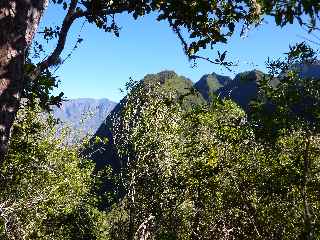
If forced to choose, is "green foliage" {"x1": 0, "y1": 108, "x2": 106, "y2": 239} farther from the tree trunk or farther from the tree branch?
the tree trunk

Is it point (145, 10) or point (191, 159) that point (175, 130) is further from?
point (145, 10)

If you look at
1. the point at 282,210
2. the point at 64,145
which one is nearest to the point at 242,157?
the point at 282,210

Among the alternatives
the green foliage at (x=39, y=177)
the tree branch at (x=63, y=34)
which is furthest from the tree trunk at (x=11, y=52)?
the green foliage at (x=39, y=177)

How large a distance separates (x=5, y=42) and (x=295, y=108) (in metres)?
5.19

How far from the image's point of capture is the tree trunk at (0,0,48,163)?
4.19 metres

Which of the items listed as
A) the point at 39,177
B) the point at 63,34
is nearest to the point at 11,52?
the point at 63,34

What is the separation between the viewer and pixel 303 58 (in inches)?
300

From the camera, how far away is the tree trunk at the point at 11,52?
4188 mm

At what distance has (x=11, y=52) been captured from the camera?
4250mm

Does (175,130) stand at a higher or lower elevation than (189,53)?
higher

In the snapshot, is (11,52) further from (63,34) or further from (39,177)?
(39,177)

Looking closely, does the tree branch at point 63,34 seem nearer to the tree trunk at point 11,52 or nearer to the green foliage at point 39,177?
the tree trunk at point 11,52

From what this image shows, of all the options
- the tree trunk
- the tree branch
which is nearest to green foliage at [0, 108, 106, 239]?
the tree branch

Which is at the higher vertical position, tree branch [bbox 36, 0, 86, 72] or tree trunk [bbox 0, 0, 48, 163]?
tree branch [bbox 36, 0, 86, 72]
